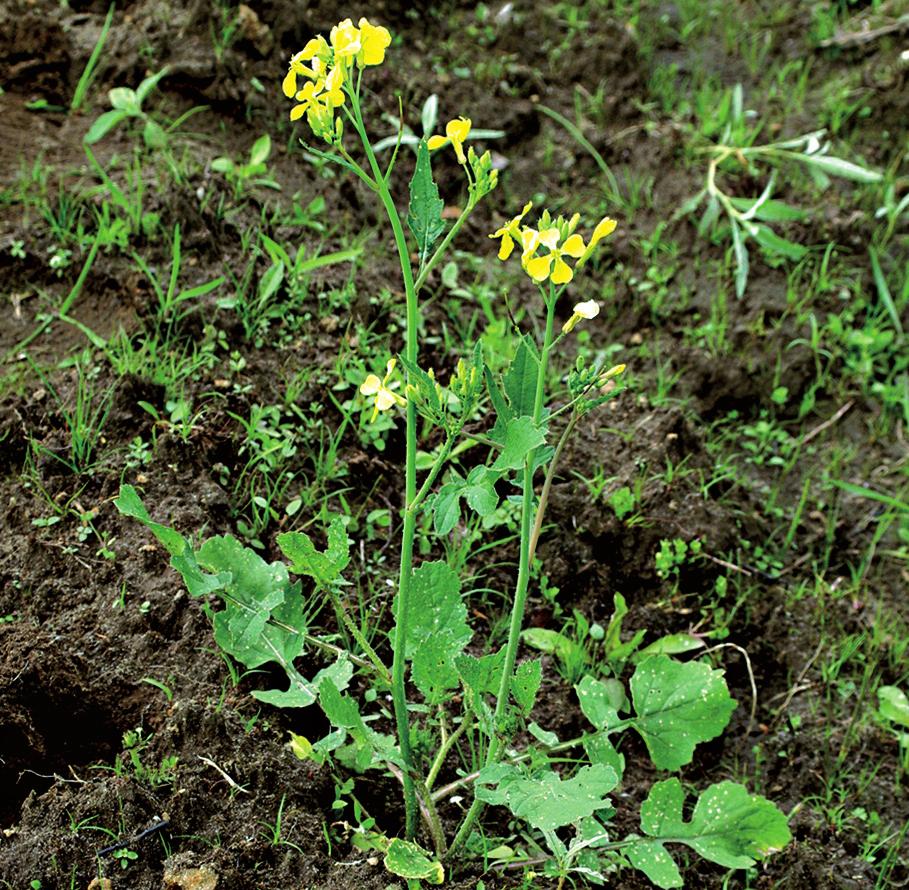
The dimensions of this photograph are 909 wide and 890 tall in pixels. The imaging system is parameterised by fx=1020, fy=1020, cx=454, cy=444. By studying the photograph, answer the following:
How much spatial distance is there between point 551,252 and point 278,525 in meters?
1.14

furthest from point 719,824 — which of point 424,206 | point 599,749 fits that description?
point 424,206

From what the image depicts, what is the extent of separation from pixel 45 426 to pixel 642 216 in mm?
2112

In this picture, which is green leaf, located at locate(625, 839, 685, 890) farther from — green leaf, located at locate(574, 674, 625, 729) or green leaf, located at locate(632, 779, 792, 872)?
green leaf, located at locate(574, 674, 625, 729)

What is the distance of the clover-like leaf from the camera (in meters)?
1.85

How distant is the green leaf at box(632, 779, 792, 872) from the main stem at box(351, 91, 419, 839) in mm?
441

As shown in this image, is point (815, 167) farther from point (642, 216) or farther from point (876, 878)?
point (876, 878)

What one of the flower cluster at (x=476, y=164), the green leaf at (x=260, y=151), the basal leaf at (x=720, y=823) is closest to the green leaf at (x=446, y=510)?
the flower cluster at (x=476, y=164)

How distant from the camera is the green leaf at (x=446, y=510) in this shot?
1.50m

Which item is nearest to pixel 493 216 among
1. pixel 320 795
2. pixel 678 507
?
pixel 678 507

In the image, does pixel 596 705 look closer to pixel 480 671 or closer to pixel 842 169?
pixel 480 671

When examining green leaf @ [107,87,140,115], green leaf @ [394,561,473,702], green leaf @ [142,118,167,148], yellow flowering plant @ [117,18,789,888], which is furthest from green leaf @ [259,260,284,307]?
green leaf @ [394,561,473,702]

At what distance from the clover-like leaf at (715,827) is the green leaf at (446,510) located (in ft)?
2.54

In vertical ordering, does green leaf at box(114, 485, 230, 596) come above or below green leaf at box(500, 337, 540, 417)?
below

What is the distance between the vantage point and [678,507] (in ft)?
8.67
